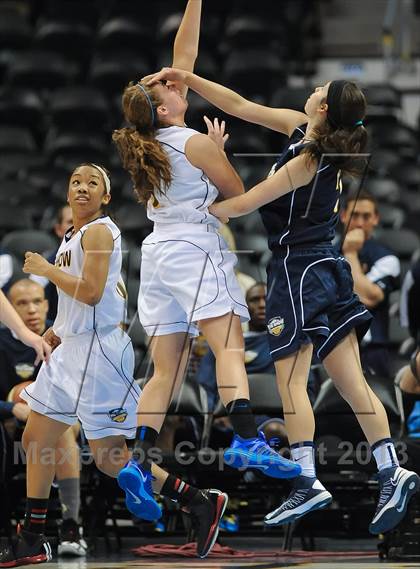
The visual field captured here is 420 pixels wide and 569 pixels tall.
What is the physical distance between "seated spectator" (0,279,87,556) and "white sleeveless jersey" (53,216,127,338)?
901 millimetres

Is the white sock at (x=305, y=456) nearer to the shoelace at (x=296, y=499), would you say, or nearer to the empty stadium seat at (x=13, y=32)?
the shoelace at (x=296, y=499)

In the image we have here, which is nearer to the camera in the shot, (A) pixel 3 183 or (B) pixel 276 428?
(B) pixel 276 428

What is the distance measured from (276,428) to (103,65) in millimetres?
7615

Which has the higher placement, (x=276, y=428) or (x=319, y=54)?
(x=319, y=54)

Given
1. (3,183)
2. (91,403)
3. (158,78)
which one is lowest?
(91,403)

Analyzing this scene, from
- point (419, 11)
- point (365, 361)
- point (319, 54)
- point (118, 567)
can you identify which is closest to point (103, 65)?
point (319, 54)

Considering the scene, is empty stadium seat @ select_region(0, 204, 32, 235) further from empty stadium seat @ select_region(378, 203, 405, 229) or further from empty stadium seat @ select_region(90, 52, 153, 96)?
empty stadium seat @ select_region(90, 52, 153, 96)

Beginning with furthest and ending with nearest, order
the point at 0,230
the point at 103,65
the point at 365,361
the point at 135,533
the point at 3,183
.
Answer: the point at 103,65 < the point at 3,183 < the point at 0,230 < the point at 365,361 < the point at 135,533

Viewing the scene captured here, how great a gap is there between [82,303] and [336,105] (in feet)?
4.68

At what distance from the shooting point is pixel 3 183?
1100 centimetres

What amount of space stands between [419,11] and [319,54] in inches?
50.7

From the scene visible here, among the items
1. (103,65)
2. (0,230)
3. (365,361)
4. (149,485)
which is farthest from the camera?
(103,65)

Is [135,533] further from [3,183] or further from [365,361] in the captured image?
[3,183]

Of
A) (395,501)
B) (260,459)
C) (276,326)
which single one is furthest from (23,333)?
(395,501)
